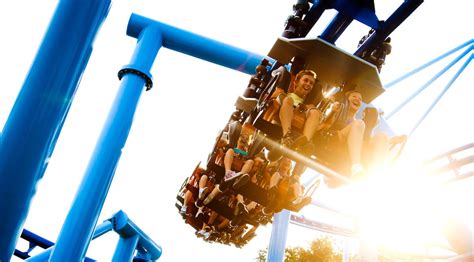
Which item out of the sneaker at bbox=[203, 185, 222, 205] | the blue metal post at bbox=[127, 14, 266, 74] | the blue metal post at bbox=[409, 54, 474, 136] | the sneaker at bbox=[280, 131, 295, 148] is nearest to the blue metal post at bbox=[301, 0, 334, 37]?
the blue metal post at bbox=[127, 14, 266, 74]

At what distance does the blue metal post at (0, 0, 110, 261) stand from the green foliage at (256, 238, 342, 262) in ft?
72.6

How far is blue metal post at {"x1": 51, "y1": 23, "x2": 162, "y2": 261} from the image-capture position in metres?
2.59

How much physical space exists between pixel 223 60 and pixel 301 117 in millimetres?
1623

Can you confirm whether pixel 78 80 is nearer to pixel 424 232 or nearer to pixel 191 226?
pixel 191 226

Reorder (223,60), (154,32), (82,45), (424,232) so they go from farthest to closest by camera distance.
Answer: (424,232)
(223,60)
(154,32)
(82,45)

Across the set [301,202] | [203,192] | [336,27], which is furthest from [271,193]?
[336,27]

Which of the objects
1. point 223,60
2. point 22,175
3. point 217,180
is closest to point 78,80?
point 22,175

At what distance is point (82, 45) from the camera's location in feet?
3.62

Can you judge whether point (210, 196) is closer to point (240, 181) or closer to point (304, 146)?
point (240, 181)

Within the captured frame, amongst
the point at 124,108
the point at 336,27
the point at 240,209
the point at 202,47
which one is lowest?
the point at 240,209

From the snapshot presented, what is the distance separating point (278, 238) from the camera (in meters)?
10.6

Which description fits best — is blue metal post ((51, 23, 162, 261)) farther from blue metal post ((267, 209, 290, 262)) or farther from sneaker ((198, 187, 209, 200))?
blue metal post ((267, 209, 290, 262))

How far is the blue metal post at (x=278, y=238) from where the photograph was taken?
10250 millimetres

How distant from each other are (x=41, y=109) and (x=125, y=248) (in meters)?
2.15
